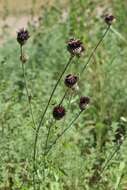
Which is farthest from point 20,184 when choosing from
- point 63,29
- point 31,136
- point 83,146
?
point 63,29

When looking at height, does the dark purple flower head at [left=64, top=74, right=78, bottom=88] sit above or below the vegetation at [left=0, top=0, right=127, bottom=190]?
below

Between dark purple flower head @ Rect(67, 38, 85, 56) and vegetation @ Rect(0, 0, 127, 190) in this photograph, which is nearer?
dark purple flower head @ Rect(67, 38, 85, 56)

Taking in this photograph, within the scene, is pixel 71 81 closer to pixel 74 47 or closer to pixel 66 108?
pixel 74 47

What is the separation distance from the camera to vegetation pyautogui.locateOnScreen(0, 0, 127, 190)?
3350 mm

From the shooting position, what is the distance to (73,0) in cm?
574

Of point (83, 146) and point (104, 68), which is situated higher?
point (104, 68)

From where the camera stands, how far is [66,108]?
3488mm

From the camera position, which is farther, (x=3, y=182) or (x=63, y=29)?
(x=63, y=29)

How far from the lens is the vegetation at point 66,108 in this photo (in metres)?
3.35

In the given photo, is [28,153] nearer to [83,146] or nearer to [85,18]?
[83,146]

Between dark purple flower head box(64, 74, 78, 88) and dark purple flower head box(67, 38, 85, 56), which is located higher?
dark purple flower head box(67, 38, 85, 56)

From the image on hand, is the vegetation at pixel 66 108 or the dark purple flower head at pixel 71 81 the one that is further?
the vegetation at pixel 66 108

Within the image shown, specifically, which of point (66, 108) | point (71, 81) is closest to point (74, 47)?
point (71, 81)

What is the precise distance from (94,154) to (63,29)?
2112mm
